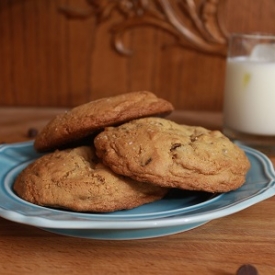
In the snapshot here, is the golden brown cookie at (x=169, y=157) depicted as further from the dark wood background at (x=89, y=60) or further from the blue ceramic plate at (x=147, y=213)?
the dark wood background at (x=89, y=60)

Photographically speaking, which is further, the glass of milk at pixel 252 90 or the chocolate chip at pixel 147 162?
the glass of milk at pixel 252 90

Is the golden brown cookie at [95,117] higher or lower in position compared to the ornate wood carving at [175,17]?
lower

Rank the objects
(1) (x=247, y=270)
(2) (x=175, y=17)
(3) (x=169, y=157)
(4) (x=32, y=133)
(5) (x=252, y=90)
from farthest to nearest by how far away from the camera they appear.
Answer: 1. (2) (x=175, y=17)
2. (4) (x=32, y=133)
3. (5) (x=252, y=90)
4. (3) (x=169, y=157)
5. (1) (x=247, y=270)

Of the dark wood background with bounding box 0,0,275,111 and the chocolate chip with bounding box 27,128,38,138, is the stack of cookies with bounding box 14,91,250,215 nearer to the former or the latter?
the chocolate chip with bounding box 27,128,38,138

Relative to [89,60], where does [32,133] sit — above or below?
below

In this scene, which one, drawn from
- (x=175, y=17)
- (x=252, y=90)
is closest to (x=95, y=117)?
(x=252, y=90)

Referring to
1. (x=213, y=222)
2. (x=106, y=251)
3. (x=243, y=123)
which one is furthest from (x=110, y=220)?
(x=243, y=123)

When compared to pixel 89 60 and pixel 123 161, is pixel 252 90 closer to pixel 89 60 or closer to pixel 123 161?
pixel 123 161

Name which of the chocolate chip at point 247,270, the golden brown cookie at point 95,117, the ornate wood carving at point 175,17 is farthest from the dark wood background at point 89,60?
the chocolate chip at point 247,270
